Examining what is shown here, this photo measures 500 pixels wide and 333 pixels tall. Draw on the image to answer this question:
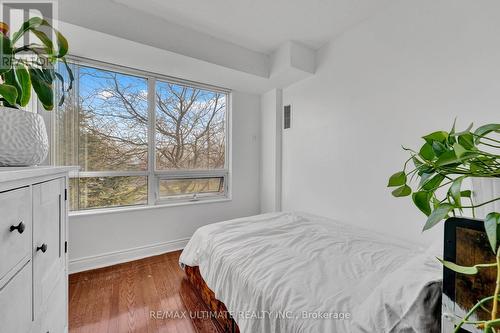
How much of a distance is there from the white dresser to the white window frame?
1.49 metres

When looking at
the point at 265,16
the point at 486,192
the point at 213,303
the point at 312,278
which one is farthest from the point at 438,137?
the point at 265,16

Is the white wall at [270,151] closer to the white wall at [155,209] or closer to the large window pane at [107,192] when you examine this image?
the white wall at [155,209]

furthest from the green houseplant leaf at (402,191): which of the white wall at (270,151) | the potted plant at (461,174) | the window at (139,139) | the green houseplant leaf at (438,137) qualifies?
the window at (139,139)

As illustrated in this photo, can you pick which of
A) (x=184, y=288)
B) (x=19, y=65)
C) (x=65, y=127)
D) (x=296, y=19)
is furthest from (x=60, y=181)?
(x=296, y=19)

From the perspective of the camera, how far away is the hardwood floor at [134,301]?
1.46 metres

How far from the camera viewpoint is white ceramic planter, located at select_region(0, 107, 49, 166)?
0.79 m

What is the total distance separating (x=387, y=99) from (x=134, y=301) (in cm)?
289

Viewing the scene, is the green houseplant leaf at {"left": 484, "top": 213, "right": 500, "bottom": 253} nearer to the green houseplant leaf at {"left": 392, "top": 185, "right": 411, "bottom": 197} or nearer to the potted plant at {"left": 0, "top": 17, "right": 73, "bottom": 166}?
the green houseplant leaf at {"left": 392, "top": 185, "right": 411, "bottom": 197}

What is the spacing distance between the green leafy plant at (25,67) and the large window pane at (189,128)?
1769mm

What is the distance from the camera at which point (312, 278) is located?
1150 mm

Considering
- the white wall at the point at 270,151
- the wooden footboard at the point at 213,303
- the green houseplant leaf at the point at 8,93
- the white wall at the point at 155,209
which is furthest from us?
the white wall at the point at 270,151

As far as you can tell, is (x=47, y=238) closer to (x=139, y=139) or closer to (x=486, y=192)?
(x=486, y=192)

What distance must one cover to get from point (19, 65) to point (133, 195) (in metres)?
2.01

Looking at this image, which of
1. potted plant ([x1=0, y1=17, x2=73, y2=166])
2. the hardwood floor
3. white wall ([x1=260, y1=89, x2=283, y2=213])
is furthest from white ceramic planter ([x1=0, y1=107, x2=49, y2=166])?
white wall ([x1=260, y1=89, x2=283, y2=213])
